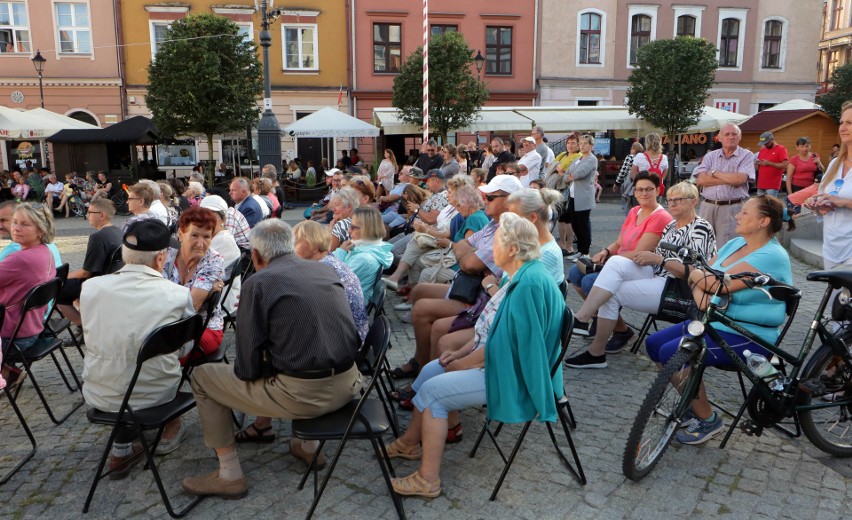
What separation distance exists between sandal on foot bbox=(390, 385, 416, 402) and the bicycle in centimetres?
151

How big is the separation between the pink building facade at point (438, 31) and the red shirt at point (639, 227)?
69.8 ft

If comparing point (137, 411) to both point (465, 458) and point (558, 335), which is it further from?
point (558, 335)

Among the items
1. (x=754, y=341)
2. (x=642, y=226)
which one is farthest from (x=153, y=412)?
(x=642, y=226)

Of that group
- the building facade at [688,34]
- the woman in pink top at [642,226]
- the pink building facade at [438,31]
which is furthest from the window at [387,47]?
the woman in pink top at [642,226]

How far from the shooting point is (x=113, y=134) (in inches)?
706

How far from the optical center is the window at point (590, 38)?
89.2 feet

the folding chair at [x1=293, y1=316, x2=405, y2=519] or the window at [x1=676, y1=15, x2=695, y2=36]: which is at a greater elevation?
the window at [x1=676, y1=15, x2=695, y2=36]

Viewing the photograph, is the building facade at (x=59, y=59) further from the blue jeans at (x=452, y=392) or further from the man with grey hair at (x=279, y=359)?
the blue jeans at (x=452, y=392)

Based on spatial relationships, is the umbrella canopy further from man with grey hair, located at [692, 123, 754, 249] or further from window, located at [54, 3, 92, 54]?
man with grey hair, located at [692, 123, 754, 249]

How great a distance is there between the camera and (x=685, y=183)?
512 cm

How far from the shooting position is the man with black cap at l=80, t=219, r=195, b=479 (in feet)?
10.4

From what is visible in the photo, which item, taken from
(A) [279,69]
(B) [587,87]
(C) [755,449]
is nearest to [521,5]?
(B) [587,87]

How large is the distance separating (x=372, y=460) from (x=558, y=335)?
128cm

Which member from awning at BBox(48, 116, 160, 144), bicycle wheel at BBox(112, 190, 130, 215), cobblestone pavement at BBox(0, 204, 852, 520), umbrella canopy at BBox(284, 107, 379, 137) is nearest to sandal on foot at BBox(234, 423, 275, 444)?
cobblestone pavement at BBox(0, 204, 852, 520)
